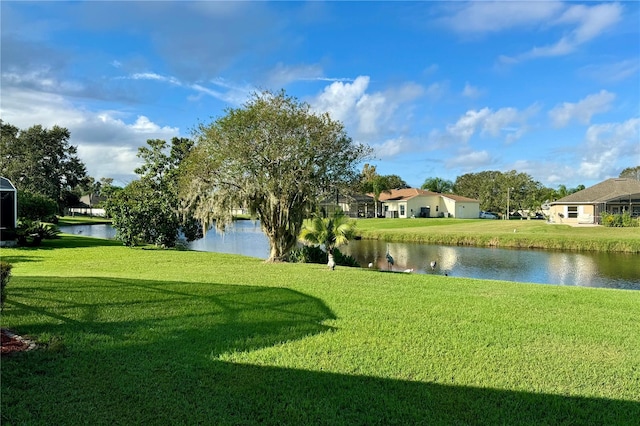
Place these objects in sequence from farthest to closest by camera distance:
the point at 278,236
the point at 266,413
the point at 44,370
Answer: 1. the point at 278,236
2. the point at 44,370
3. the point at 266,413

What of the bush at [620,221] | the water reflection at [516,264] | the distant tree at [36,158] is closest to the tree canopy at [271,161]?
the water reflection at [516,264]

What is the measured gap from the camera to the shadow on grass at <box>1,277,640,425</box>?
3312mm

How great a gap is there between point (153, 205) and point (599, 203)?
3709 centimetres

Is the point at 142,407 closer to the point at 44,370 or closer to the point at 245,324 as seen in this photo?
the point at 44,370

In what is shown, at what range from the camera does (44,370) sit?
4043mm

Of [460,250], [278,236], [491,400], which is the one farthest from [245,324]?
[460,250]

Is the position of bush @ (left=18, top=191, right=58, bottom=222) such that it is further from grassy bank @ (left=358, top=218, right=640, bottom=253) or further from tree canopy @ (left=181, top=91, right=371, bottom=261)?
grassy bank @ (left=358, top=218, right=640, bottom=253)

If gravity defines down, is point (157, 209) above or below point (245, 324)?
above

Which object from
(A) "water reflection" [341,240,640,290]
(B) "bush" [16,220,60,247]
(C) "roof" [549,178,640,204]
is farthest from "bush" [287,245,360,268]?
(C) "roof" [549,178,640,204]

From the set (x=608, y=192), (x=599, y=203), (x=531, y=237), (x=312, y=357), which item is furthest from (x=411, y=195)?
(x=312, y=357)

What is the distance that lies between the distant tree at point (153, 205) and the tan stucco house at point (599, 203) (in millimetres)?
35106

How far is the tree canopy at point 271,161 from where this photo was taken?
13.4 m

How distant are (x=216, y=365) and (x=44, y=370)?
155 cm

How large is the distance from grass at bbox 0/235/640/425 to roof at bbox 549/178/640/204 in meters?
36.8
